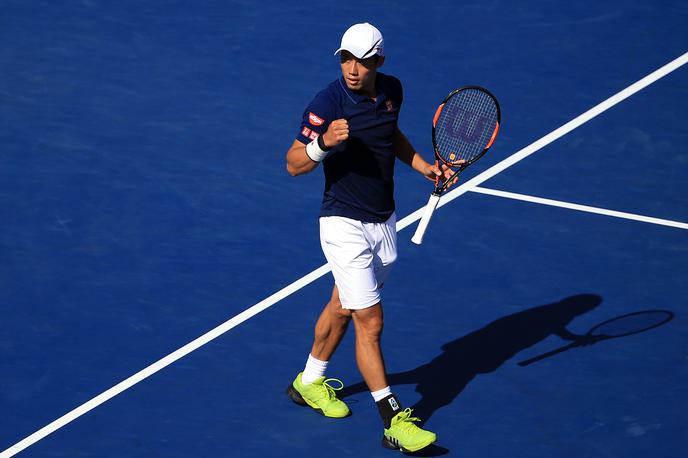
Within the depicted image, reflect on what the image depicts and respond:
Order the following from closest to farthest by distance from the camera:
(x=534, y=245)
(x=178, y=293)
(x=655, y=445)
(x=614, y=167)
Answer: (x=655, y=445) < (x=178, y=293) < (x=534, y=245) < (x=614, y=167)

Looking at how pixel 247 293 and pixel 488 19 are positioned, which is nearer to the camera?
pixel 247 293

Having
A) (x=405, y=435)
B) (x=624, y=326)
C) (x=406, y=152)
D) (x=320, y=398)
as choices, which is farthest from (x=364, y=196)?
(x=624, y=326)

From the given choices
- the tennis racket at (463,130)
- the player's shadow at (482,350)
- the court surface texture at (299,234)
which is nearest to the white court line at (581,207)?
the court surface texture at (299,234)

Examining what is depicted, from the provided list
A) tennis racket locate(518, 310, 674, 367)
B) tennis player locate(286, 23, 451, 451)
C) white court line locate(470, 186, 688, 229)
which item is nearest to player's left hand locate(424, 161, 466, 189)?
tennis player locate(286, 23, 451, 451)

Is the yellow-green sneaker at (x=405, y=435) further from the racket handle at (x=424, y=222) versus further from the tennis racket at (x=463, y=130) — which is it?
the tennis racket at (x=463, y=130)

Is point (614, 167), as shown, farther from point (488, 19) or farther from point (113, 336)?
point (113, 336)

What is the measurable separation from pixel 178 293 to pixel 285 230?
1.24 m

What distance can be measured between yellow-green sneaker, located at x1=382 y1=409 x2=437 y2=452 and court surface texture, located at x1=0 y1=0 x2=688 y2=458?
0.18 metres

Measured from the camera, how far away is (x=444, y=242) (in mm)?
10328

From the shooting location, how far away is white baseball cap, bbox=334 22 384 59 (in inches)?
300

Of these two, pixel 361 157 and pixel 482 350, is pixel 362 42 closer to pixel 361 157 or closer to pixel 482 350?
pixel 361 157

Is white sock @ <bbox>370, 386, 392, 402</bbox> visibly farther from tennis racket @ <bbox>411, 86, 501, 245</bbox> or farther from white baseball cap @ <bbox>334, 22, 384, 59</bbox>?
white baseball cap @ <bbox>334, 22, 384, 59</bbox>

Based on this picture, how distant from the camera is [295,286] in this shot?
9.69 m

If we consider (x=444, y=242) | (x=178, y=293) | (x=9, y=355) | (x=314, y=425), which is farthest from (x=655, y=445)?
(x=9, y=355)
